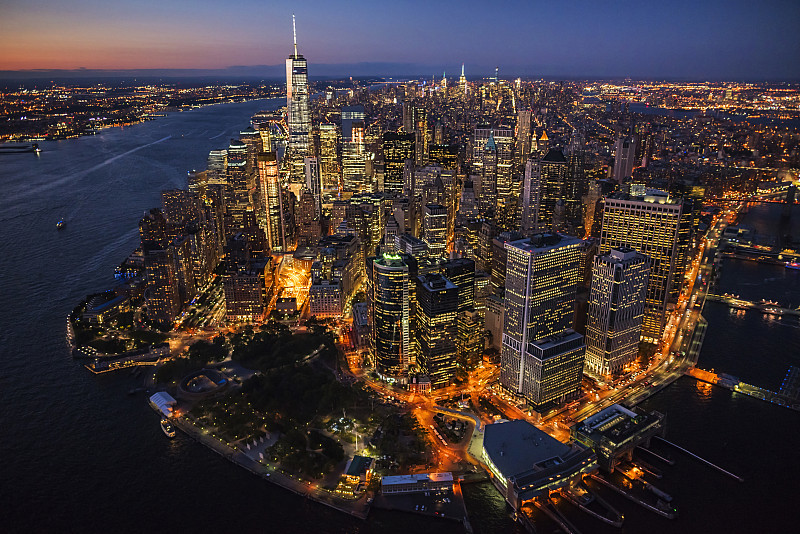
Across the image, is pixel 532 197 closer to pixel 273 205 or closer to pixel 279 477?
pixel 273 205

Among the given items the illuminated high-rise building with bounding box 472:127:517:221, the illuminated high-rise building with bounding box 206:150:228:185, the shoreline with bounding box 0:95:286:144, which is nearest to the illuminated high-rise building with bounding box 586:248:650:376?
the illuminated high-rise building with bounding box 472:127:517:221

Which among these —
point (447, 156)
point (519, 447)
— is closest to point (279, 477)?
point (519, 447)

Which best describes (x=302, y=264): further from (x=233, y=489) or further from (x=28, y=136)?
(x=28, y=136)

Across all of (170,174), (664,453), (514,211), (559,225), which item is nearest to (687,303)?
(559,225)

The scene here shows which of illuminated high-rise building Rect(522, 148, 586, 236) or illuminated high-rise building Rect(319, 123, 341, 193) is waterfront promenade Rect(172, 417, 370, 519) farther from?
illuminated high-rise building Rect(319, 123, 341, 193)

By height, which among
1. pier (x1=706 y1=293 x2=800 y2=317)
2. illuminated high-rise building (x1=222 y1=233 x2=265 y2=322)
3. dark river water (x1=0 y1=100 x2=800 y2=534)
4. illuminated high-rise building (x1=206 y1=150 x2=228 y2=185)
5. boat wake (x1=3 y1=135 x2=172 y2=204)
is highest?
illuminated high-rise building (x1=206 y1=150 x2=228 y2=185)

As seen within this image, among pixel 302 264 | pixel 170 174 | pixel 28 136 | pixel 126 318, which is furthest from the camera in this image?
pixel 28 136

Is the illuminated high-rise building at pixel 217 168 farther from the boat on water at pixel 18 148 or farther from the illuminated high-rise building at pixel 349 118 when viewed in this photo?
the boat on water at pixel 18 148
